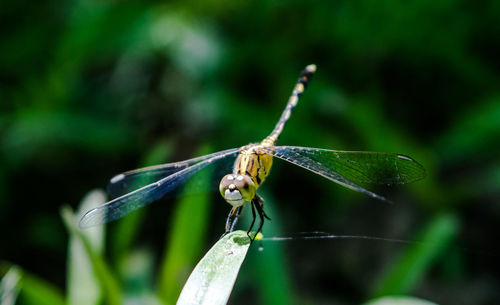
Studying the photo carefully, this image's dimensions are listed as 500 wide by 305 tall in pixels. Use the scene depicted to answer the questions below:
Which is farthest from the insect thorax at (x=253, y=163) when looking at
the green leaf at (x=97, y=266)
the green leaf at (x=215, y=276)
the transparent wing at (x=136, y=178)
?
the green leaf at (x=97, y=266)

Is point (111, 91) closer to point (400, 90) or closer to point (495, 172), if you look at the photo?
point (400, 90)

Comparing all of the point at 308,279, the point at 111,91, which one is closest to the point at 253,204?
the point at 308,279

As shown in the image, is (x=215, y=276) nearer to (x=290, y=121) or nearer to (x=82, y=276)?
(x=82, y=276)

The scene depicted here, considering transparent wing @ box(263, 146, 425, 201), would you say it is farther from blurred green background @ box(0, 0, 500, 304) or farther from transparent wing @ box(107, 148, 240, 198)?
blurred green background @ box(0, 0, 500, 304)

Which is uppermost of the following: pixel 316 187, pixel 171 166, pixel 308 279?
pixel 171 166

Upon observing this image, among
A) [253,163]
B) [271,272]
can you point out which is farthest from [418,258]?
[253,163]

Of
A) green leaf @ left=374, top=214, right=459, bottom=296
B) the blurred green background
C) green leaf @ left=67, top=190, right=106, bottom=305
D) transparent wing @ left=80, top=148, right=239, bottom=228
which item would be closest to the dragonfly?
transparent wing @ left=80, top=148, right=239, bottom=228
